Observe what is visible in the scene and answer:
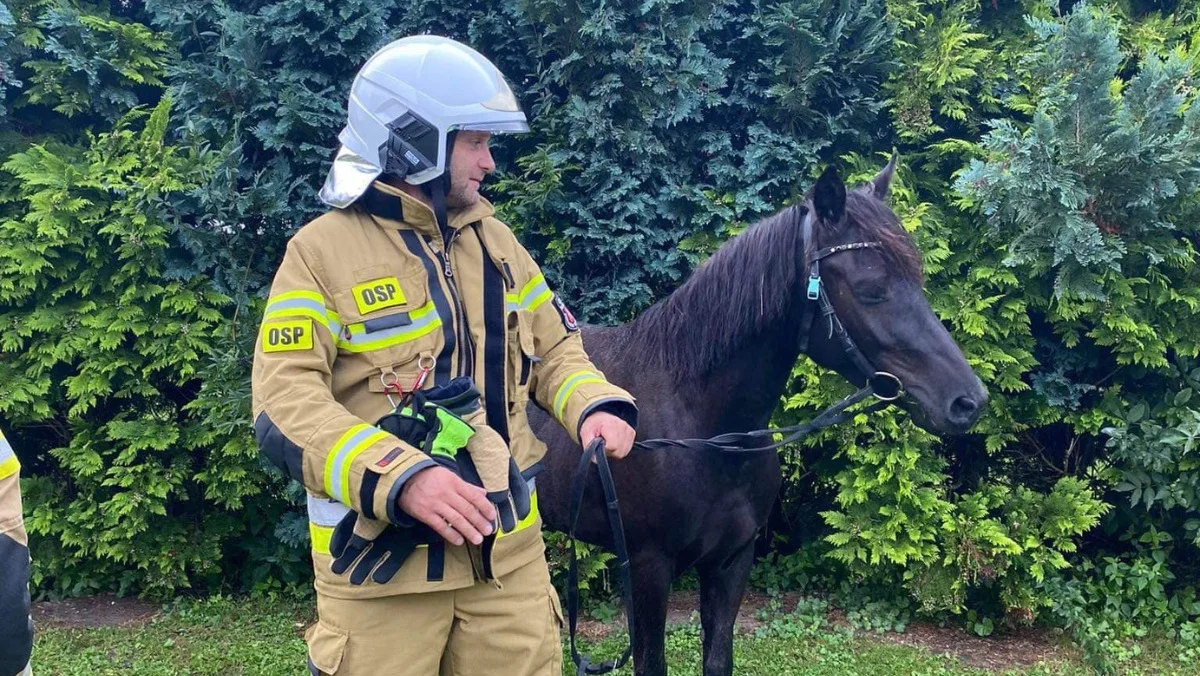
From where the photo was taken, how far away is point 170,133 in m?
4.35

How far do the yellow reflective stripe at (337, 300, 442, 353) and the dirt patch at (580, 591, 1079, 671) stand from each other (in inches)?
96.0

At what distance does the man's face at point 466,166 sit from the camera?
6.16ft

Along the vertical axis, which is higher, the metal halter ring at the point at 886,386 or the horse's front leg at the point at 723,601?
the metal halter ring at the point at 886,386

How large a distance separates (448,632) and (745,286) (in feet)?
4.89

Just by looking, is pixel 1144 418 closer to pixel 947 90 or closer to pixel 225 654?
pixel 947 90

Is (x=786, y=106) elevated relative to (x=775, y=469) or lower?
elevated

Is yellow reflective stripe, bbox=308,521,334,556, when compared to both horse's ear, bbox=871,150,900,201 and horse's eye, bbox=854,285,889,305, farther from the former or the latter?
horse's ear, bbox=871,150,900,201

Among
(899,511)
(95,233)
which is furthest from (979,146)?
(95,233)

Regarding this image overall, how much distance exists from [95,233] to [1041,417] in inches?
196

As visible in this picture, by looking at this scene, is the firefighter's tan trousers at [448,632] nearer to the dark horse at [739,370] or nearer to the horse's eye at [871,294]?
the dark horse at [739,370]

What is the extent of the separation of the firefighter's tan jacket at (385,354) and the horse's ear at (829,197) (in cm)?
101

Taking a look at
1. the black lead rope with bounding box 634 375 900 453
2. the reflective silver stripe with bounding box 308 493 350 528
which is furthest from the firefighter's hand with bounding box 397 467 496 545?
the black lead rope with bounding box 634 375 900 453

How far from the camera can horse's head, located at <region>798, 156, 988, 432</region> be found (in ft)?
8.24

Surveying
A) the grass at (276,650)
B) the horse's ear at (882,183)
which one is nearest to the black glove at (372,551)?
the horse's ear at (882,183)
